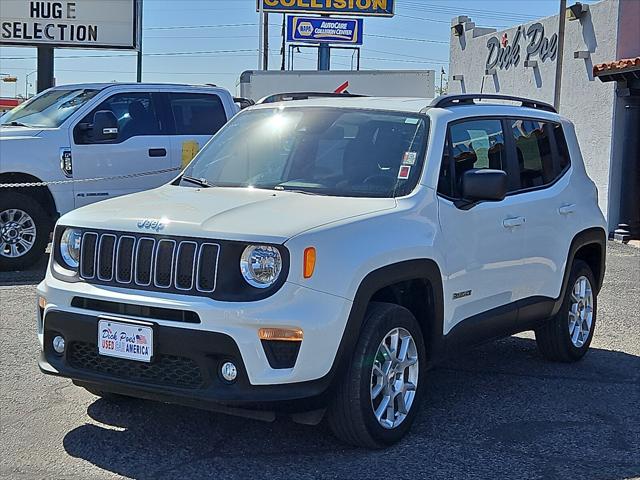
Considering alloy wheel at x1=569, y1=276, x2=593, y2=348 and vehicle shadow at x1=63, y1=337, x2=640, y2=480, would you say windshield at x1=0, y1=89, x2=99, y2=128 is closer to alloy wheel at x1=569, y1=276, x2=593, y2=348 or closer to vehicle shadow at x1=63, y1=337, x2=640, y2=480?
vehicle shadow at x1=63, y1=337, x2=640, y2=480

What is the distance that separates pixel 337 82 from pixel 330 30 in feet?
25.9

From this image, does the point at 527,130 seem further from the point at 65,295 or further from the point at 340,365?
the point at 65,295

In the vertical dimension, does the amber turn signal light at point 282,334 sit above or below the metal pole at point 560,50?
below

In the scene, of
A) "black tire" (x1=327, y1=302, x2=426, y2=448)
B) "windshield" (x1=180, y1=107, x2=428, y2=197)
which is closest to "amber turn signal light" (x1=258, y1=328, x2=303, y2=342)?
"black tire" (x1=327, y1=302, x2=426, y2=448)

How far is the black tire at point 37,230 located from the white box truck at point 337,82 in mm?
15241

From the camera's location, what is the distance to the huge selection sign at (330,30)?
1298 inches

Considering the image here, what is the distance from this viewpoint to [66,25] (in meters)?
18.2

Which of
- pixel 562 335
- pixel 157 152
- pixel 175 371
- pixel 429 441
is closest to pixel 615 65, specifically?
pixel 157 152

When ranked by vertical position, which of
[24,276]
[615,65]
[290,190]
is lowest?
[24,276]

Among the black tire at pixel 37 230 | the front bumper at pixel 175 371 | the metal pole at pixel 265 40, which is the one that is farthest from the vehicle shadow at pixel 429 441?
the metal pole at pixel 265 40

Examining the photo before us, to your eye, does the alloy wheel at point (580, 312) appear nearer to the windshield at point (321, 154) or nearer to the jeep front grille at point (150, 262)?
the windshield at point (321, 154)

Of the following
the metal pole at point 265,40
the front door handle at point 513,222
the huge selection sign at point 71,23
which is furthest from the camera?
the metal pole at point 265,40

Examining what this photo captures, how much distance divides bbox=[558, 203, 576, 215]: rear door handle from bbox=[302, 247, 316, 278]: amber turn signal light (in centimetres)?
267

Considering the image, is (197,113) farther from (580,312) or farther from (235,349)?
(235,349)
